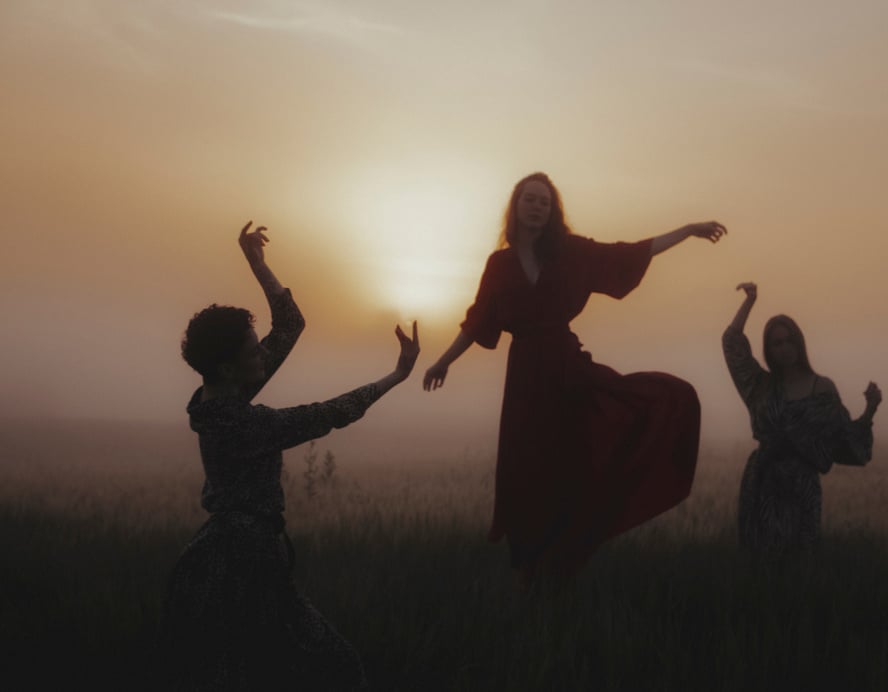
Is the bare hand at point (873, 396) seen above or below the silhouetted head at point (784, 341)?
below

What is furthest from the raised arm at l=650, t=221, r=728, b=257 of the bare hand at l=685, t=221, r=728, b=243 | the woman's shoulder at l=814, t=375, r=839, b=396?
the woman's shoulder at l=814, t=375, r=839, b=396

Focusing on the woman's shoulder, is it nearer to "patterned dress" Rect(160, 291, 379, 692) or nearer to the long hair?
the long hair

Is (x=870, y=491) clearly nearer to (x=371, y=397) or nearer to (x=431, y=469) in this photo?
(x=431, y=469)

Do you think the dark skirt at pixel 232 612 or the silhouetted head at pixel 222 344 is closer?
the silhouetted head at pixel 222 344

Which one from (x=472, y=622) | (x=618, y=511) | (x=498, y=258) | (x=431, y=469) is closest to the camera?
(x=472, y=622)

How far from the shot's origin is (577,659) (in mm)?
4477

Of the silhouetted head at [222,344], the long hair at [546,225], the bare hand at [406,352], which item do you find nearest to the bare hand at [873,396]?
the long hair at [546,225]

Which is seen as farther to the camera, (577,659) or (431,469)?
(431,469)

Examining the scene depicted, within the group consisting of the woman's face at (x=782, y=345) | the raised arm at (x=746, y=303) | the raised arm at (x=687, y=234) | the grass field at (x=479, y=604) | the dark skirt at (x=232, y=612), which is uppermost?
the raised arm at (x=687, y=234)

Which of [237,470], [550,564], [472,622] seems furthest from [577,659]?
[237,470]

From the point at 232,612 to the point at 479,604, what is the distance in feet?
6.51

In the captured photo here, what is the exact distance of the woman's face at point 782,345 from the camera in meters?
6.59

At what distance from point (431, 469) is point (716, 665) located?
1300 centimetres

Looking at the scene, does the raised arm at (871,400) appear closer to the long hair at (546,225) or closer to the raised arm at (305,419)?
the long hair at (546,225)
